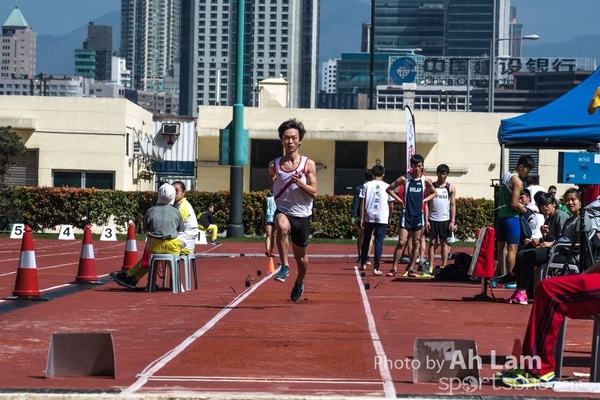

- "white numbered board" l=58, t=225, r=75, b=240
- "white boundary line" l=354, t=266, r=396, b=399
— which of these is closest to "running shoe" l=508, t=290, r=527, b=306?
"white boundary line" l=354, t=266, r=396, b=399

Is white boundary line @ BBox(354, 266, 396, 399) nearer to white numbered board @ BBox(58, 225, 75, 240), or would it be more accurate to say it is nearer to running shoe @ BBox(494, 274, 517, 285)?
running shoe @ BBox(494, 274, 517, 285)

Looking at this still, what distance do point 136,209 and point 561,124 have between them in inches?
1132

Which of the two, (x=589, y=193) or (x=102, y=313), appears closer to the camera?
(x=102, y=313)

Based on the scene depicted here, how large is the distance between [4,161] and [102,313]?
113ft

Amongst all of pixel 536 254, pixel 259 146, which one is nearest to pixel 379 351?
pixel 536 254

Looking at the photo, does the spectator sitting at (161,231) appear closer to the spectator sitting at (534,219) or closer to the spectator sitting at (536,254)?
the spectator sitting at (536,254)

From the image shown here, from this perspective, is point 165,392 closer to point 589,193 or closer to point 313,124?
point 589,193

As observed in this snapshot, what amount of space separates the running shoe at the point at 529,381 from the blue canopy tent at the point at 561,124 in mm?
8698

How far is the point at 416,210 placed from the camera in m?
21.6

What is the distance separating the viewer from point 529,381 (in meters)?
8.92

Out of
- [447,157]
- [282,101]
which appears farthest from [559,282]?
[282,101]

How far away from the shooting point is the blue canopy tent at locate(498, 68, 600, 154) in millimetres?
17250

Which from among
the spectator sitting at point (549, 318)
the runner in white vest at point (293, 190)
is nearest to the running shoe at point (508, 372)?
the spectator sitting at point (549, 318)

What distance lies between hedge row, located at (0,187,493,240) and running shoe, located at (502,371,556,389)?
111 feet
